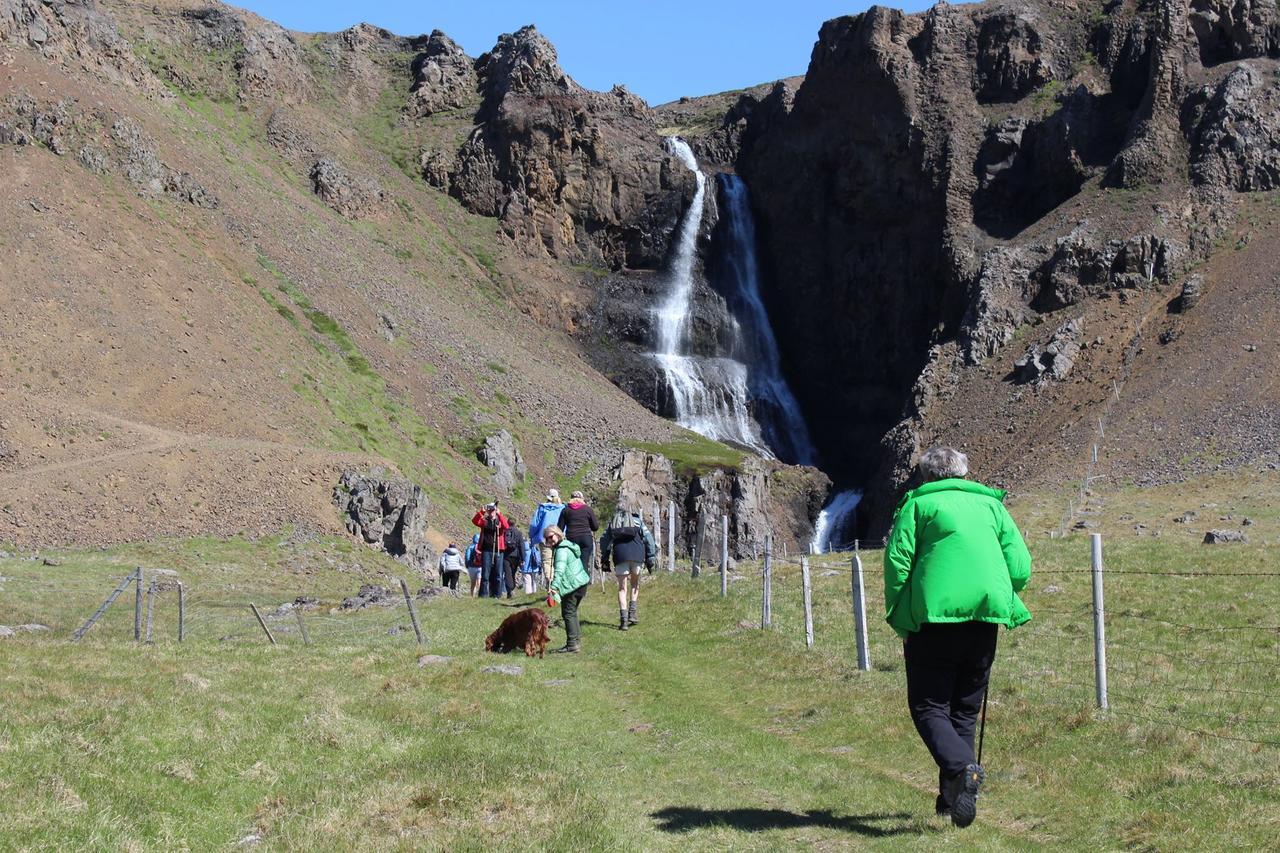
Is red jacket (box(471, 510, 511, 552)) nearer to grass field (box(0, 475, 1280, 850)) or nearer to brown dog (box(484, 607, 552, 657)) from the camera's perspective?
grass field (box(0, 475, 1280, 850))

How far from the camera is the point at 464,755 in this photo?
11461 mm

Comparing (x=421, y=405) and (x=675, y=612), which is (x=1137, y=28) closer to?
(x=421, y=405)

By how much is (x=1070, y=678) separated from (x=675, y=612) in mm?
10545

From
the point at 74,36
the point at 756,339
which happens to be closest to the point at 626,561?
the point at 74,36

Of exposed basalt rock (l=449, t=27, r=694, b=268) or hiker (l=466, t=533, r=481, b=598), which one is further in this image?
exposed basalt rock (l=449, t=27, r=694, b=268)

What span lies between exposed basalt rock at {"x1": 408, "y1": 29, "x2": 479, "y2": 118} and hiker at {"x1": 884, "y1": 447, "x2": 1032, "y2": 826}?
103892mm

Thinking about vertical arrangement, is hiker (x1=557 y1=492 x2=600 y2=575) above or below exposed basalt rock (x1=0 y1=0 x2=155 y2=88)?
below

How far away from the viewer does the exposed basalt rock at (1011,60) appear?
296 ft

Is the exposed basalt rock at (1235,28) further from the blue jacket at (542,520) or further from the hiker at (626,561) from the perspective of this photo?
the hiker at (626,561)

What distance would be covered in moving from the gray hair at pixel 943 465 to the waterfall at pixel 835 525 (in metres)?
62.4

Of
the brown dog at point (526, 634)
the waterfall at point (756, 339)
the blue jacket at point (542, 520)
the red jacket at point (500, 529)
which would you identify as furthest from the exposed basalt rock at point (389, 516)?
the waterfall at point (756, 339)

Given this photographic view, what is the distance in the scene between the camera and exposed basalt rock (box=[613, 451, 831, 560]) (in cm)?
6925

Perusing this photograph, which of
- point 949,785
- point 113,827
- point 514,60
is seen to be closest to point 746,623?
point 949,785

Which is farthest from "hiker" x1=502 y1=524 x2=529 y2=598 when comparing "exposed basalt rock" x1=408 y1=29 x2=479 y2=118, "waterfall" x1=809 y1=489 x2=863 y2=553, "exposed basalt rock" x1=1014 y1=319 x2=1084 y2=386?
"exposed basalt rock" x1=408 y1=29 x2=479 y2=118
